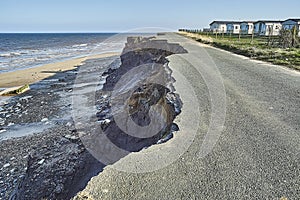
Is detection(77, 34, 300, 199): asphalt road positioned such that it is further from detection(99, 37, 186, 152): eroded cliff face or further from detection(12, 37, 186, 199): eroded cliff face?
detection(12, 37, 186, 199): eroded cliff face

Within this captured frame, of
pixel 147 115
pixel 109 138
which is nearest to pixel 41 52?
pixel 109 138

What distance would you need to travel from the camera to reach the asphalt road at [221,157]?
3.07 meters

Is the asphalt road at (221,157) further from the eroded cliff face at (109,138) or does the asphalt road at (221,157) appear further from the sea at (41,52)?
the sea at (41,52)

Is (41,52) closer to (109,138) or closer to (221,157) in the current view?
(109,138)

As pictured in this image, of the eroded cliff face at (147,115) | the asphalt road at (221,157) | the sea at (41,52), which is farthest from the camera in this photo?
the sea at (41,52)

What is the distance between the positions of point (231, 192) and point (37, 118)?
29.5 ft

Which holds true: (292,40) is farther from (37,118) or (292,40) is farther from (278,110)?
(37,118)

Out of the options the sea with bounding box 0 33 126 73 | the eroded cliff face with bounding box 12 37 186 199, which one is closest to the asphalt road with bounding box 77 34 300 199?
the eroded cliff face with bounding box 12 37 186 199

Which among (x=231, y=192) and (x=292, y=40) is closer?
(x=231, y=192)

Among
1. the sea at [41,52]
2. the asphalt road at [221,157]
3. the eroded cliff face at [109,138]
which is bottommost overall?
the sea at [41,52]

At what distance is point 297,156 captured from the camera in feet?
12.4

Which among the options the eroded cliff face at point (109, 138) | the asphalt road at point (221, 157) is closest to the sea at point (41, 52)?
the eroded cliff face at point (109, 138)

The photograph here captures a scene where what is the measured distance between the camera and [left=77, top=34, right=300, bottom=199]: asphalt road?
307 centimetres

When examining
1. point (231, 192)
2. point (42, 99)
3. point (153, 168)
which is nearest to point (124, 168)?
point (153, 168)
